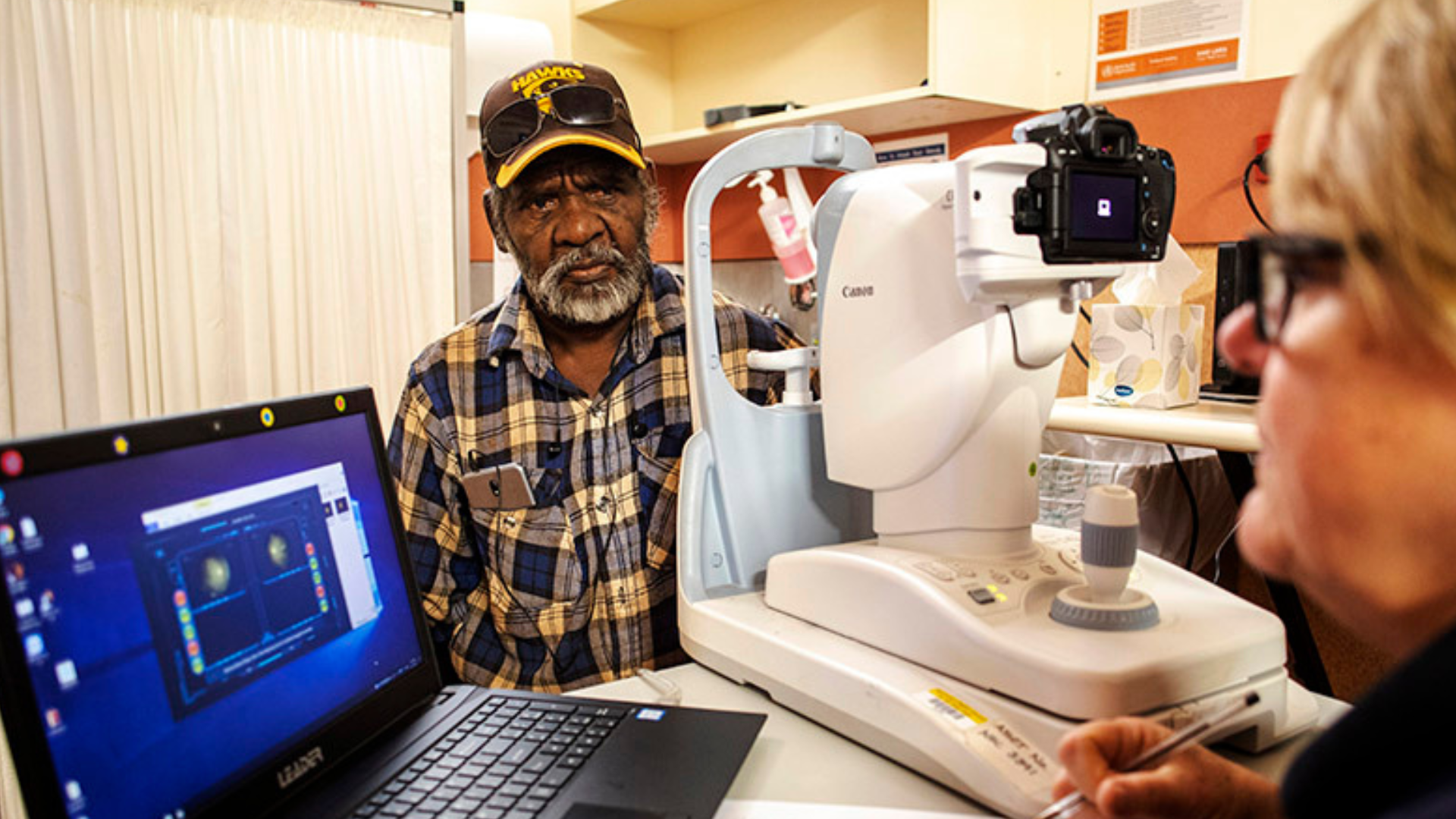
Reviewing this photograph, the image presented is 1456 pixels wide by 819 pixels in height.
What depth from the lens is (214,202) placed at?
72.5 inches

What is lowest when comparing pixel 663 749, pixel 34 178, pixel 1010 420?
pixel 663 749

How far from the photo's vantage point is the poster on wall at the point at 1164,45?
5.75 ft

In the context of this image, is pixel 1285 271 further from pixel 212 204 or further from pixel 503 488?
pixel 212 204

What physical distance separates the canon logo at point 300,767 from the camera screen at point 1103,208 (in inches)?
26.8

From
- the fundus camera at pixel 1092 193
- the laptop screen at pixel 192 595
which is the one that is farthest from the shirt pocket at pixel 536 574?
the fundus camera at pixel 1092 193

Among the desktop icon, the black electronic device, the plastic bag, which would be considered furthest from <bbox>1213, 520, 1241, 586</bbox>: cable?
the desktop icon

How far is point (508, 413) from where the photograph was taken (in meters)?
1.36

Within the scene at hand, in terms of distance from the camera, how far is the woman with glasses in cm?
38

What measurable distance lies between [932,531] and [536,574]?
589 mm

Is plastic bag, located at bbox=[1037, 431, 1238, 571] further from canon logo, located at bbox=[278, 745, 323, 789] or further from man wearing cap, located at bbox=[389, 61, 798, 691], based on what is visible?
canon logo, located at bbox=[278, 745, 323, 789]

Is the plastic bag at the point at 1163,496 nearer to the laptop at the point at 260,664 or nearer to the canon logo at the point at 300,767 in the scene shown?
the laptop at the point at 260,664

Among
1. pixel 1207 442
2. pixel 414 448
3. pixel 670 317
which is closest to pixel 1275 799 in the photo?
pixel 1207 442

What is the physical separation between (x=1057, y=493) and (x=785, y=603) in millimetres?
919

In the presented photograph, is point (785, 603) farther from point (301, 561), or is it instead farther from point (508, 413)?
point (508, 413)
